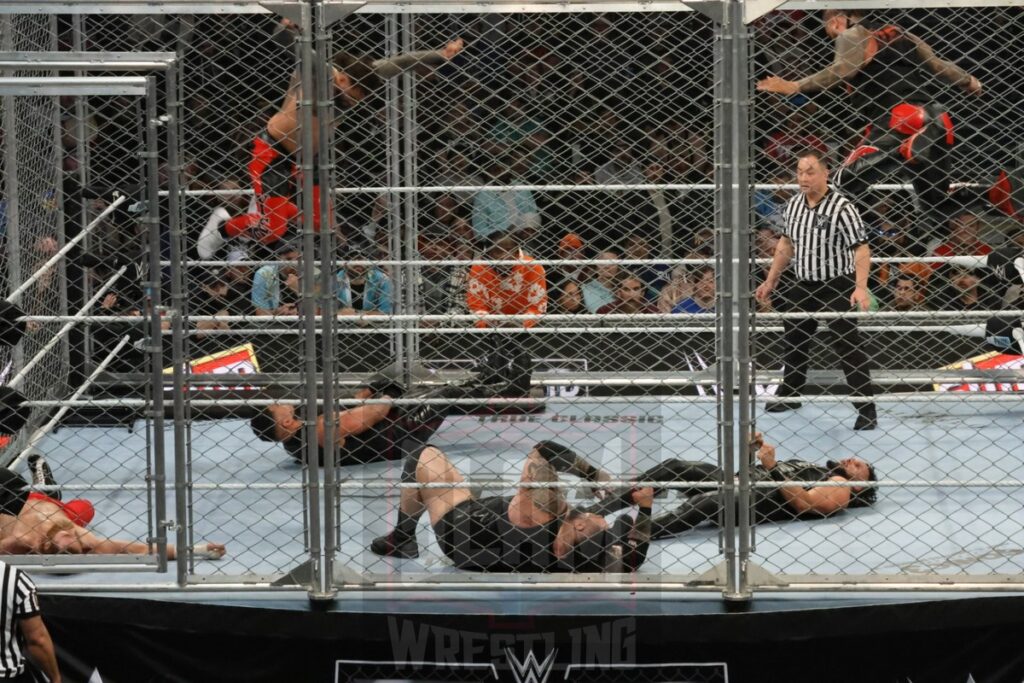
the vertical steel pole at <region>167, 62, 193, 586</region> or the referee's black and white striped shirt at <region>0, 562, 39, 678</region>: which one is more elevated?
the vertical steel pole at <region>167, 62, 193, 586</region>

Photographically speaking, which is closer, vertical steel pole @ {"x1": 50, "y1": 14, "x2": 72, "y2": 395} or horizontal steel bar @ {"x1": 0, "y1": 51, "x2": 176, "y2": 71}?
horizontal steel bar @ {"x1": 0, "y1": 51, "x2": 176, "y2": 71}

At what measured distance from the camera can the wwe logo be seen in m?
3.83

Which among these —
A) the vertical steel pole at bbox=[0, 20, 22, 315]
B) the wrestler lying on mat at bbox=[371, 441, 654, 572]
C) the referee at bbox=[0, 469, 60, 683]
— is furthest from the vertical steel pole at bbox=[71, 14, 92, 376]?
the referee at bbox=[0, 469, 60, 683]

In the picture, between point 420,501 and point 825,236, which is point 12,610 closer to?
point 420,501

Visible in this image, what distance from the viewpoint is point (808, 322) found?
228 inches

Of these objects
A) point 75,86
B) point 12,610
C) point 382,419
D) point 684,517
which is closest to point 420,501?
Result: point 684,517

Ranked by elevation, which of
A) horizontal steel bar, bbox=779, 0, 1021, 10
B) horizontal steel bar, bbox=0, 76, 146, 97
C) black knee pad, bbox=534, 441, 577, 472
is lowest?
black knee pad, bbox=534, 441, 577, 472

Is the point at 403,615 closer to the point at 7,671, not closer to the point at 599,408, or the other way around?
the point at 7,671

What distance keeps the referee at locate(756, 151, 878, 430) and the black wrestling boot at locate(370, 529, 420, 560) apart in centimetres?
199

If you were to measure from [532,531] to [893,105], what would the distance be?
9.43ft

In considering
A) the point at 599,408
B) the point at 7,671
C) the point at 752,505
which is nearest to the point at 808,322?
the point at 599,408

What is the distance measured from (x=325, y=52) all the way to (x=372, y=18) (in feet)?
12.7

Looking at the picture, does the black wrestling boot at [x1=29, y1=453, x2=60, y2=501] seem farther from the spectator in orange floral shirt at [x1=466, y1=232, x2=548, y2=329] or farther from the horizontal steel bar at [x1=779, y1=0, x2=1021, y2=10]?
the horizontal steel bar at [x1=779, y1=0, x2=1021, y2=10]

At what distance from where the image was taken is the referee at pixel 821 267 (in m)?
5.68
